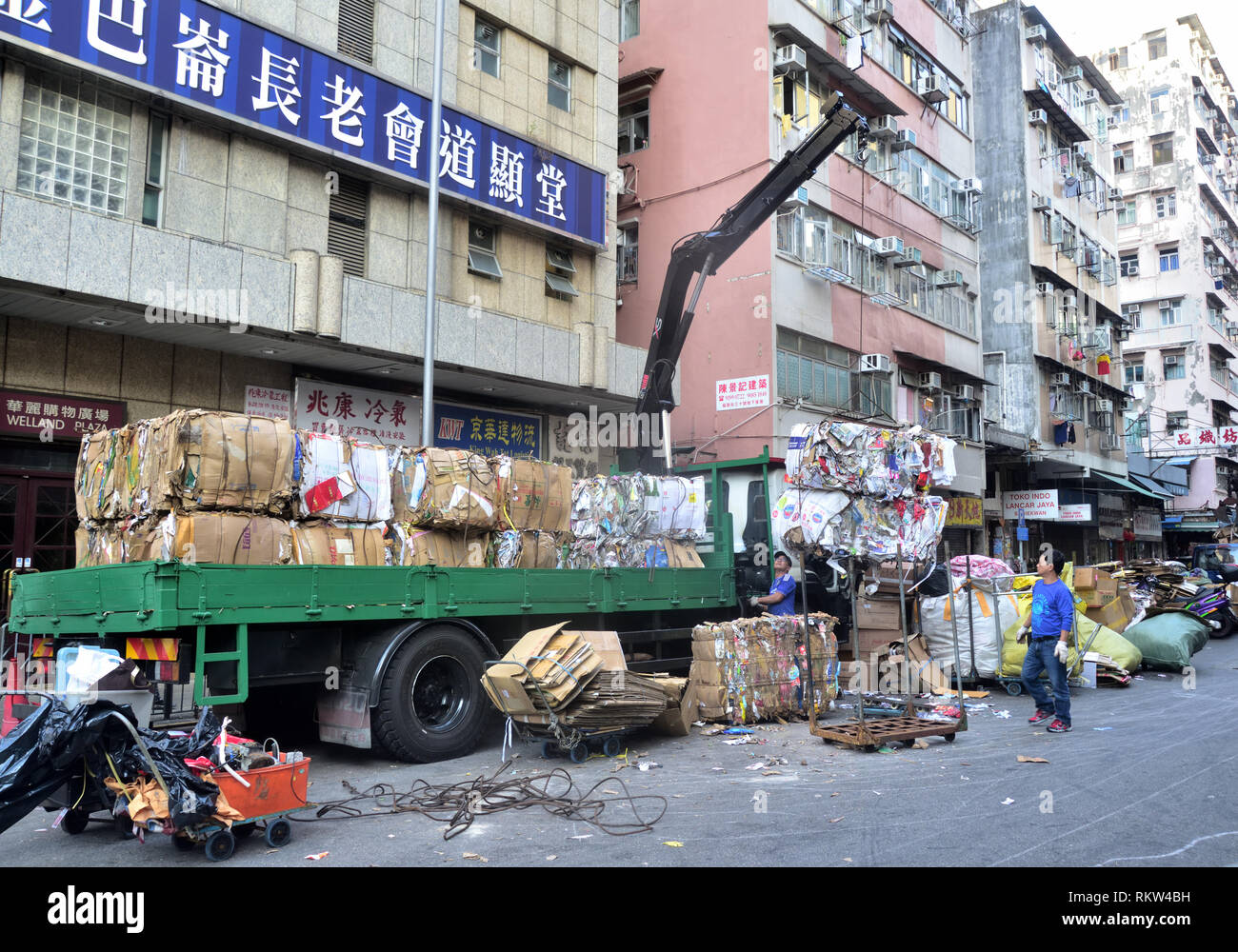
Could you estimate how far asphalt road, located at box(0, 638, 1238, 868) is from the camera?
539 cm

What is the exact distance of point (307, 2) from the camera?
1423cm

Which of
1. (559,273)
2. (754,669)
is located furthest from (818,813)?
(559,273)

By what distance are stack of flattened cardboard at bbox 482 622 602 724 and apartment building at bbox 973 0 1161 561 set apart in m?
23.2

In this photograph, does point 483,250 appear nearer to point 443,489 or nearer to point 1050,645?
point 443,489

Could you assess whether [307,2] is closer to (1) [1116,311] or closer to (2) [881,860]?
(2) [881,860]

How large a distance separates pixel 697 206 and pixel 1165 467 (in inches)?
1248

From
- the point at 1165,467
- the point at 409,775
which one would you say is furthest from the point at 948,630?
the point at 1165,467

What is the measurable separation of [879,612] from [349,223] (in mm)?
9778

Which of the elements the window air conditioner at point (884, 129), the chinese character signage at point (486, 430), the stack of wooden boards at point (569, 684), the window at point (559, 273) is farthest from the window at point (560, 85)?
the stack of wooden boards at point (569, 684)

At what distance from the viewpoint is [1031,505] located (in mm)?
31266

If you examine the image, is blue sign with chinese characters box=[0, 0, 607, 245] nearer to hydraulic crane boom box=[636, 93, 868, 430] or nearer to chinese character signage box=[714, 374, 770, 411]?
hydraulic crane boom box=[636, 93, 868, 430]

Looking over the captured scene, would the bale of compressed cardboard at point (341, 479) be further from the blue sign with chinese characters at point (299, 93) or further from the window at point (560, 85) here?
the window at point (560, 85)

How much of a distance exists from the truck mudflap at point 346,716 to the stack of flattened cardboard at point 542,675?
102cm

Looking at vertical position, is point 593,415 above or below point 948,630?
above
